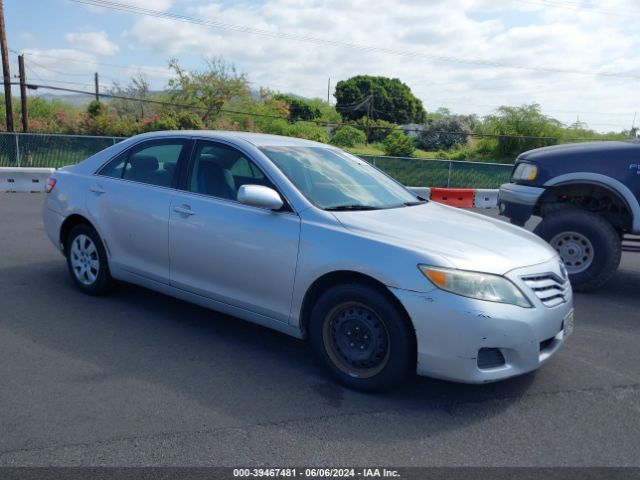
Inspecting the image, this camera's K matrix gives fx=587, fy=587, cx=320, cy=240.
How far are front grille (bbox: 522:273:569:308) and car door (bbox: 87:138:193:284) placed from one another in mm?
2751

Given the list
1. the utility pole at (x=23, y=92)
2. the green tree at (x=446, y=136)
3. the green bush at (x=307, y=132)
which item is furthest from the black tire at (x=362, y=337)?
the green tree at (x=446, y=136)

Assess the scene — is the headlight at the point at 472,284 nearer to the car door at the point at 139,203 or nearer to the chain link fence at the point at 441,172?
the car door at the point at 139,203

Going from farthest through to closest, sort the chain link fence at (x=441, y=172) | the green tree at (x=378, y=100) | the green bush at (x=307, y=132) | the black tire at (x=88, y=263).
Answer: the green tree at (x=378, y=100), the green bush at (x=307, y=132), the chain link fence at (x=441, y=172), the black tire at (x=88, y=263)

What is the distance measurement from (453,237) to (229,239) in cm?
158

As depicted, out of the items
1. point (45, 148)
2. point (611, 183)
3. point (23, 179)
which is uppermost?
point (611, 183)

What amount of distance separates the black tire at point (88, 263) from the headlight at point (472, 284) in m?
3.15

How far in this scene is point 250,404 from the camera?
355 cm

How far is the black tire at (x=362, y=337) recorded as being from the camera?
3539 millimetres

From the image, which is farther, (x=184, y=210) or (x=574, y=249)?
(x=574, y=249)

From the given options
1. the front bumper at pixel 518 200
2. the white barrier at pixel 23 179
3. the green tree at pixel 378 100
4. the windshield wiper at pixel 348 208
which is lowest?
the white barrier at pixel 23 179

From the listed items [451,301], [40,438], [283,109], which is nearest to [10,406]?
[40,438]

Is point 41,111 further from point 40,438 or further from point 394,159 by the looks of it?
point 40,438

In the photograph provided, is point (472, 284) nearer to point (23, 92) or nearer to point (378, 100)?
point (23, 92)

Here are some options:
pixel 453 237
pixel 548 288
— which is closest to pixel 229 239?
pixel 453 237
